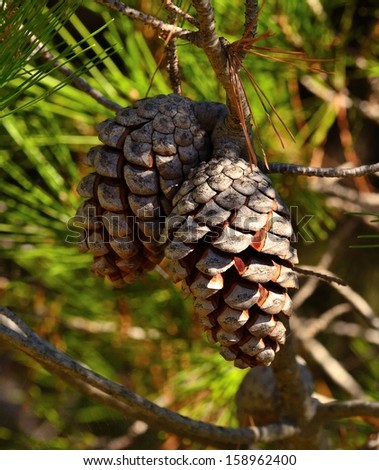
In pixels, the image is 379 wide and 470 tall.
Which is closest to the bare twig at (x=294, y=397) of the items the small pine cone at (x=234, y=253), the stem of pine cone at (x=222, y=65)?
the small pine cone at (x=234, y=253)

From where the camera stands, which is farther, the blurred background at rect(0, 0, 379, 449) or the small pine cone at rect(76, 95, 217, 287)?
the blurred background at rect(0, 0, 379, 449)

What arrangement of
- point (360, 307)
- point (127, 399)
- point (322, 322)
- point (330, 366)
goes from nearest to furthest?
1. point (127, 399)
2. point (360, 307)
3. point (322, 322)
4. point (330, 366)

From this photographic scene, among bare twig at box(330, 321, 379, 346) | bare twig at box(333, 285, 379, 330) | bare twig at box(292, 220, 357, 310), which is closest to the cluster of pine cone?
bare twig at box(333, 285, 379, 330)

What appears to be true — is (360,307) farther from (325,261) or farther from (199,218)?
(199,218)

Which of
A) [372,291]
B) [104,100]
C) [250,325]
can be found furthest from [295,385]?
[372,291]

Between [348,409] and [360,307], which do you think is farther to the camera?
[360,307]

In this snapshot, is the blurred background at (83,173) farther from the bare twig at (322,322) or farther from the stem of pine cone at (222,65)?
the stem of pine cone at (222,65)

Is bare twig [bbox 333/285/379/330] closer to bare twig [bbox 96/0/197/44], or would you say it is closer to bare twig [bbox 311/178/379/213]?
bare twig [bbox 311/178/379/213]

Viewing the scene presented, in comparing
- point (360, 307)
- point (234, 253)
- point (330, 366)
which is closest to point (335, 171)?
point (234, 253)
